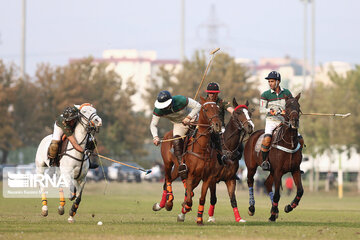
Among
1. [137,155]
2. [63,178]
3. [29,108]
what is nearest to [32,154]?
[137,155]

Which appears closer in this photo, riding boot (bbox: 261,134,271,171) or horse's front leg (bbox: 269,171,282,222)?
horse's front leg (bbox: 269,171,282,222)

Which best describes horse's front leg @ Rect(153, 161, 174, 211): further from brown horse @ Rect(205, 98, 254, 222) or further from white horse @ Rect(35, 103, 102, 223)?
white horse @ Rect(35, 103, 102, 223)

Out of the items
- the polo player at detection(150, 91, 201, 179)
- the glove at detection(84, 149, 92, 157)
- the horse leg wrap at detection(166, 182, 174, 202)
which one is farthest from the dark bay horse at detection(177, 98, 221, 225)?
the glove at detection(84, 149, 92, 157)

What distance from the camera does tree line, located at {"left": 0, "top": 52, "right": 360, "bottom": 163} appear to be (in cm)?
6775

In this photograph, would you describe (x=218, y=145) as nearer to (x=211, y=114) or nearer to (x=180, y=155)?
(x=180, y=155)

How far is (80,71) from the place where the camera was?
7638 cm

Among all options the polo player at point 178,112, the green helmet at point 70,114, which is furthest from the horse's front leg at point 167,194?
the green helmet at point 70,114

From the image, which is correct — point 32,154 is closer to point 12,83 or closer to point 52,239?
point 12,83

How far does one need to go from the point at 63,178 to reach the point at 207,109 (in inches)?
166

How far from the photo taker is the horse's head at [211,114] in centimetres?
1862

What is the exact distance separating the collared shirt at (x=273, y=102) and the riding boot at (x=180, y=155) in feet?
9.99

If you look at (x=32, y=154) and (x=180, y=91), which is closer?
(x=180, y=91)

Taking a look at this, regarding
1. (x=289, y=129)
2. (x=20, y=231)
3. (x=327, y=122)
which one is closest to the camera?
(x=20, y=231)

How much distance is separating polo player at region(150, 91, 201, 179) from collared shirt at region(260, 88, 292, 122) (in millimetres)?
2540
